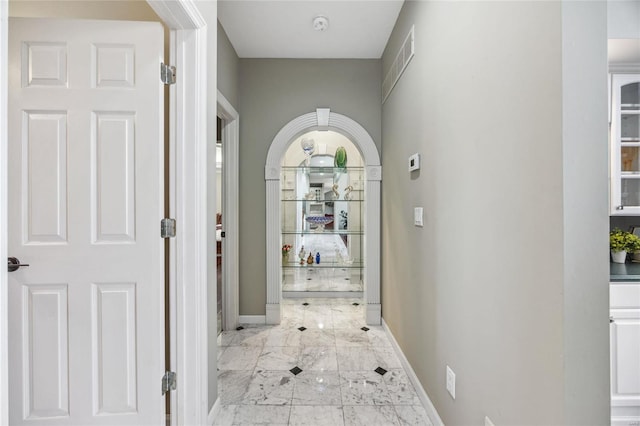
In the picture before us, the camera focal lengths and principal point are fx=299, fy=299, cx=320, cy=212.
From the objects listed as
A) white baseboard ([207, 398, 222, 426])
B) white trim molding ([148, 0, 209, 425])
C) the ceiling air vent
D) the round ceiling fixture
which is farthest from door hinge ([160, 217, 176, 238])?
the round ceiling fixture

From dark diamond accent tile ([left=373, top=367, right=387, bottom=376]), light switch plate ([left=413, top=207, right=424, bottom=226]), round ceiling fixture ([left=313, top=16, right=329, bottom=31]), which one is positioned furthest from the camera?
round ceiling fixture ([left=313, top=16, right=329, bottom=31])

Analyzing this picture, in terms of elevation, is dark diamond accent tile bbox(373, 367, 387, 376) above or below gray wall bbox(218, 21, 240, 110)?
below

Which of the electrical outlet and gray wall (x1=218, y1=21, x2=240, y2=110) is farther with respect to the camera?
gray wall (x1=218, y1=21, x2=240, y2=110)

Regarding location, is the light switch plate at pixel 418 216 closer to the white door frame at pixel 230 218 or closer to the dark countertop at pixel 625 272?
the dark countertop at pixel 625 272

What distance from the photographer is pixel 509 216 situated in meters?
1.05

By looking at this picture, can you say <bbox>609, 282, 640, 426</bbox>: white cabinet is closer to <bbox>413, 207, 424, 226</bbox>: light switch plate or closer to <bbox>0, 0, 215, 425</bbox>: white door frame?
<bbox>413, 207, 424, 226</bbox>: light switch plate

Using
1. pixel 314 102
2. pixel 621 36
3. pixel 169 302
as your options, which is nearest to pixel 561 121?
pixel 621 36

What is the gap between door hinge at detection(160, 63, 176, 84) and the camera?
1468 millimetres

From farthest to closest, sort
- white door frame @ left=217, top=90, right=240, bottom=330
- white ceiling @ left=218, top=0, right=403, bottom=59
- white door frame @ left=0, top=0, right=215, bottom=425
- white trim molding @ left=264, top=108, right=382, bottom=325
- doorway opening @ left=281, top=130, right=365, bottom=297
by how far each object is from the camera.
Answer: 1. doorway opening @ left=281, top=130, right=365, bottom=297
2. white trim molding @ left=264, top=108, right=382, bottom=325
3. white door frame @ left=217, top=90, right=240, bottom=330
4. white ceiling @ left=218, top=0, right=403, bottom=59
5. white door frame @ left=0, top=0, right=215, bottom=425

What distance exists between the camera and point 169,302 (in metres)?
1.51

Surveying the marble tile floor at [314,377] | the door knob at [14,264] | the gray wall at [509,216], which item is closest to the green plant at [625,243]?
the gray wall at [509,216]

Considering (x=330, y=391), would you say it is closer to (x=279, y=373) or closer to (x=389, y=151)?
(x=279, y=373)

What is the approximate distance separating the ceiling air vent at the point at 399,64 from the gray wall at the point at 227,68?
1.47 metres

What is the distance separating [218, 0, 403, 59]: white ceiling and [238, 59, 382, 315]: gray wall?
0.12m
